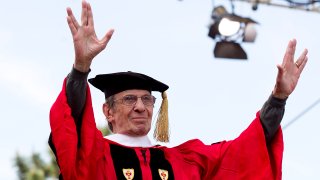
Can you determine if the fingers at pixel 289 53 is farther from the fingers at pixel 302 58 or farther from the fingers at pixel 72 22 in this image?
the fingers at pixel 72 22

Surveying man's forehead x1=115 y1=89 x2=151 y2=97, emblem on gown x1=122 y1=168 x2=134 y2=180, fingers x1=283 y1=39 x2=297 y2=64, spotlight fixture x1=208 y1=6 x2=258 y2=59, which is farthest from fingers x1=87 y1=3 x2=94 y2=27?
spotlight fixture x1=208 y1=6 x2=258 y2=59

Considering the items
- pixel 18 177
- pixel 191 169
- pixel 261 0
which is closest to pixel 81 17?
pixel 191 169

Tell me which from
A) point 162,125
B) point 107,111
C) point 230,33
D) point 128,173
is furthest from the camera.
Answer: point 230,33

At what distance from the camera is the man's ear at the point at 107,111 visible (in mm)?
5379

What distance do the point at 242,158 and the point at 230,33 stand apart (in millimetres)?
2898

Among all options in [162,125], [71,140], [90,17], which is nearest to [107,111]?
[162,125]

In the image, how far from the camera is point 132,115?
5230 millimetres

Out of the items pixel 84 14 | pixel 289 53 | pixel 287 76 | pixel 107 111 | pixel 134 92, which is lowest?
pixel 107 111

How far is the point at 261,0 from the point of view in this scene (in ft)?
30.5

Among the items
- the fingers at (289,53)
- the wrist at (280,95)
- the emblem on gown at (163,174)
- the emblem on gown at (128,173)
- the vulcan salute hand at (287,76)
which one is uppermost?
the fingers at (289,53)

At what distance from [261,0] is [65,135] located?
15.9 ft

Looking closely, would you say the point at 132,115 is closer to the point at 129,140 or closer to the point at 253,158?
the point at 129,140

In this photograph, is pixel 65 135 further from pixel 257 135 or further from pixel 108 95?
pixel 257 135

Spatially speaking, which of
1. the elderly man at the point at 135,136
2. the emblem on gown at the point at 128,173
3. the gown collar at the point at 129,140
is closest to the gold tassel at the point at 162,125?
the elderly man at the point at 135,136
